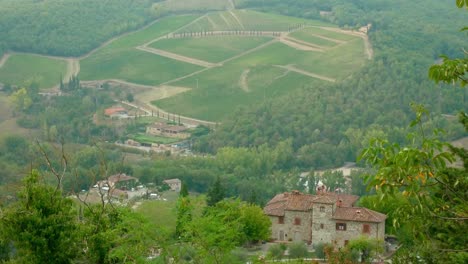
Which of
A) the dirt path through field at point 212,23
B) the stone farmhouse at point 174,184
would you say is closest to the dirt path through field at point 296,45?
the dirt path through field at point 212,23

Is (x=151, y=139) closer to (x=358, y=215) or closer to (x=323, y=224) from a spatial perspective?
(x=323, y=224)

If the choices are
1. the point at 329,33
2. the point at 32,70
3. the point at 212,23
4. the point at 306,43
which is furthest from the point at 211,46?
the point at 32,70

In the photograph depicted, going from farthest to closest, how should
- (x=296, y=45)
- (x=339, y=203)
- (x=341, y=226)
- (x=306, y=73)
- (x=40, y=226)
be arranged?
1. (x=296, y=45)
2. (x=306, y=73)
3. (x=339, y=203)
4. (x=341, y=226)
5. (x=40, y=226)

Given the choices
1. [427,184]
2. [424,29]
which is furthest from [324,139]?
[427,184]

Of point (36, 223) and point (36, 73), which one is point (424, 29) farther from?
point (36, 223)

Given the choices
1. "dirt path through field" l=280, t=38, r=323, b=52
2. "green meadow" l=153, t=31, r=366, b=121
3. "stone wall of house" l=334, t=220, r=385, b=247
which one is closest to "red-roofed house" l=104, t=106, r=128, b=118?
"green meadow" l=153, t=31, r=366, b=121

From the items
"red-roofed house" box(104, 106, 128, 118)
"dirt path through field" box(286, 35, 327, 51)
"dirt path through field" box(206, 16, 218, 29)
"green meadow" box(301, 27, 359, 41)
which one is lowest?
"red-roofed house" box(104, 106, 128, 118)

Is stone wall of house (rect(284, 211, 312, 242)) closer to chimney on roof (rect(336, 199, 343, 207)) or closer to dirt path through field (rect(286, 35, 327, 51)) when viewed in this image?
chimney on roof (rect(336, 199, 343, 207))
